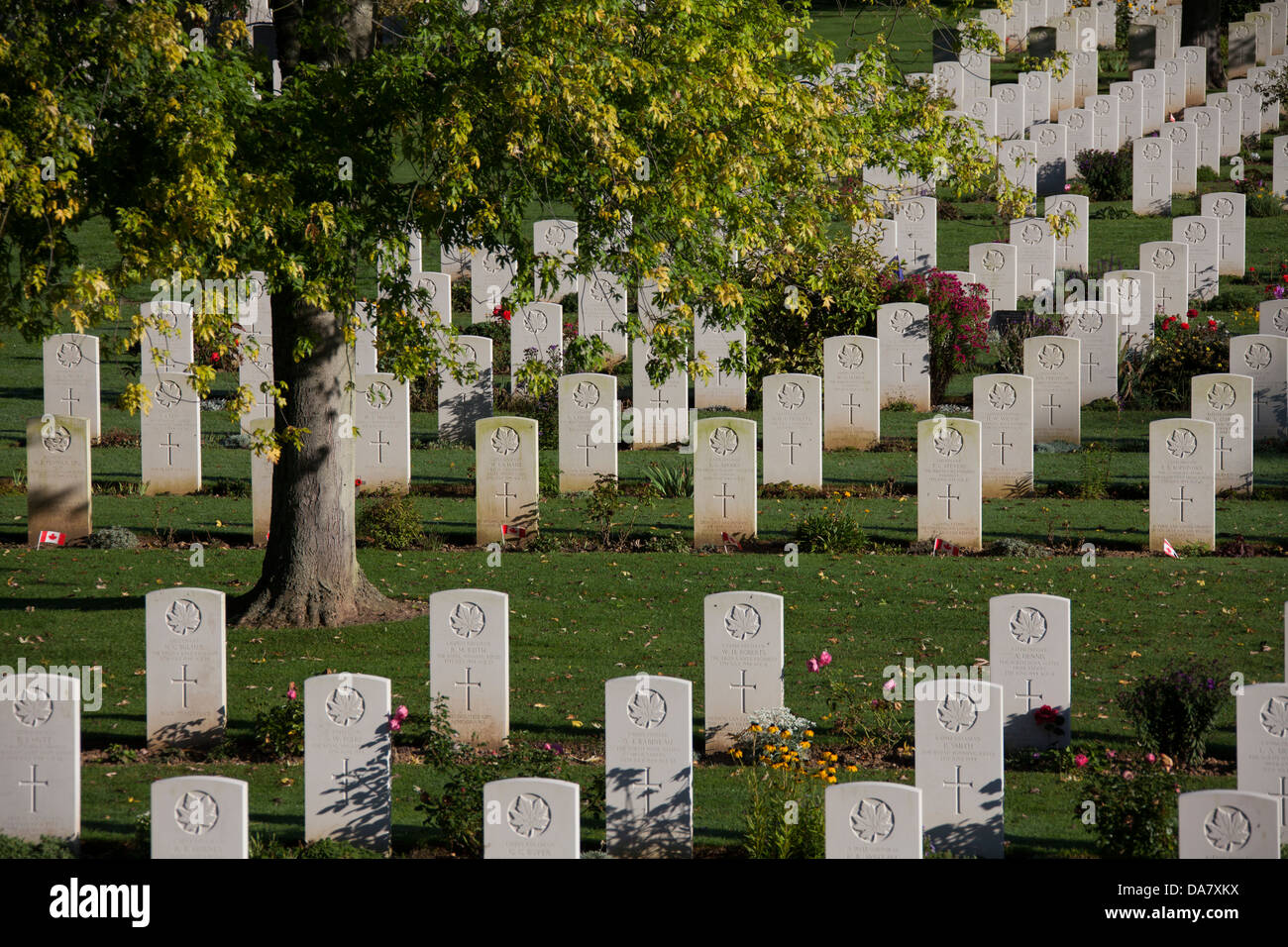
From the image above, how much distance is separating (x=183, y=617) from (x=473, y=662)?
189 centimetres

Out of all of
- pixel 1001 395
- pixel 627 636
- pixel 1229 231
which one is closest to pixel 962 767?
pixel 627 636

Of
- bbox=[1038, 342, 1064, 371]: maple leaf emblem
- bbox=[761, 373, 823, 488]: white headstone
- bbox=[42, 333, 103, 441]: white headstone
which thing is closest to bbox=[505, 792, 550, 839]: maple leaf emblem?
bbox=[761, 373, 823, 488]: white headstone

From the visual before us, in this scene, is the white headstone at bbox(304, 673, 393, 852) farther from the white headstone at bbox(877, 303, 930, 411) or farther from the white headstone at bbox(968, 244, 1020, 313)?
the white headstone at bbox(968, 244, 1020, 313)

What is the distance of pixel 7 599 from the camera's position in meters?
12.3

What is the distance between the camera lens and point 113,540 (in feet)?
46.1

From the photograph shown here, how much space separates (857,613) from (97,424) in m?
9.88

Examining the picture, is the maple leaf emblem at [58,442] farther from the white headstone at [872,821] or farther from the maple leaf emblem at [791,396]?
the white headstone at [872,821]

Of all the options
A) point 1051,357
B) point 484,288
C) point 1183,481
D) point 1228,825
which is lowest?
point 1228,825

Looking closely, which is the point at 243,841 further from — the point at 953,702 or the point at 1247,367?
the point at 1247,367

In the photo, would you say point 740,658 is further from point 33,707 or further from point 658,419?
point 658,419

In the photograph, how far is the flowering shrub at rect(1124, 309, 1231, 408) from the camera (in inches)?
709

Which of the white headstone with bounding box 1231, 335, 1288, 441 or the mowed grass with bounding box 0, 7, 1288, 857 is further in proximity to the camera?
the white headstone with bounding box 1231, 335, 1288, 441

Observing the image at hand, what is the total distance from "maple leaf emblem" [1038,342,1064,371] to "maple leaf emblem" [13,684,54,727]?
12.0 meters
